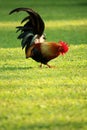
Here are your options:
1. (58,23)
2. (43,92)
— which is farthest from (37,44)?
(58,23)

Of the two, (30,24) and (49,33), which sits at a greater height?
(30,24)

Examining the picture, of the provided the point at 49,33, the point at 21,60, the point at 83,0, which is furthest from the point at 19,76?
the point at 83,0

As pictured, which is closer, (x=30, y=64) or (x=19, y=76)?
(x=19, y=76)

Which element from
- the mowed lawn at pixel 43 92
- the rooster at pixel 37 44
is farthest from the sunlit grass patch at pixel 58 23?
the rooster at pixel 37 44

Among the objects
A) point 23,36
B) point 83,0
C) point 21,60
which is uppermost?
point 23,36

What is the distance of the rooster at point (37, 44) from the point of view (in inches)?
416

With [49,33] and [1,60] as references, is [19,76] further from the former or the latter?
[49,33]

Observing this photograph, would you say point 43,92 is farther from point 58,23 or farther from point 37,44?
point 58,23

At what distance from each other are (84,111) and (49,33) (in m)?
13.2

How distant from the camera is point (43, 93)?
834 centimetres

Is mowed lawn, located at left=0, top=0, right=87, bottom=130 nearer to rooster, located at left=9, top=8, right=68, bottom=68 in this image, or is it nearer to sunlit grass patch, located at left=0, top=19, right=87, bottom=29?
rooster, located at left=9, top=8, right=68, bottom=68

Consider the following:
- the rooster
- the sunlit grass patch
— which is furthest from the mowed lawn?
the sunlit grass patch

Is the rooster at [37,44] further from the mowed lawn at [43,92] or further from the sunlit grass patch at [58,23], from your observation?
the sunlit grass patch at [58,23]

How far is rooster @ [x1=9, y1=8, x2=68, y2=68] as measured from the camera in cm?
1057
